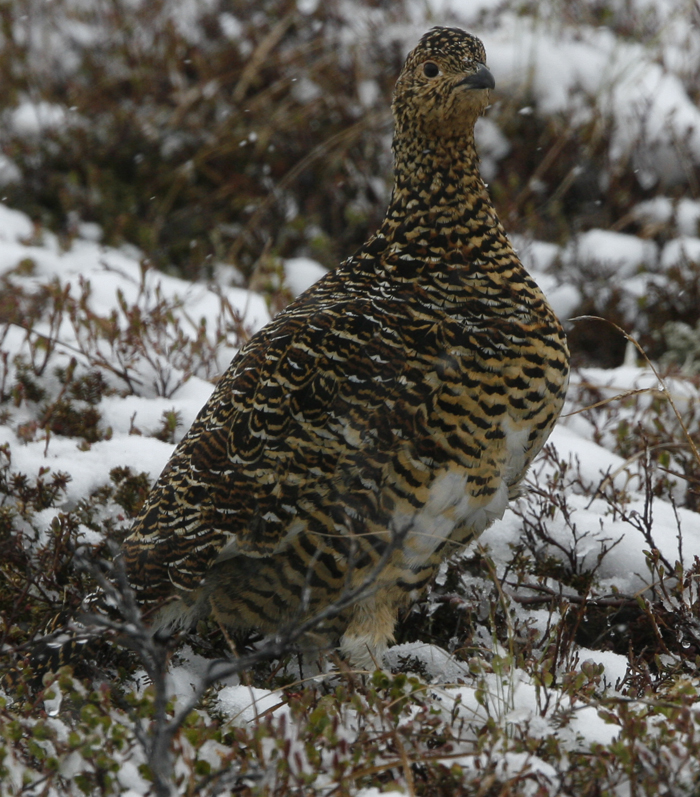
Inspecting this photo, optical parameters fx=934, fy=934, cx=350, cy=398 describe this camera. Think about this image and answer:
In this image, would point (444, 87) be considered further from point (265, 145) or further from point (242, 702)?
point (265, 145)

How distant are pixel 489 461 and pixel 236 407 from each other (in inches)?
33.8

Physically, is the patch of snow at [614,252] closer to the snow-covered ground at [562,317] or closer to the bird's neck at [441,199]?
the snow-covered ground at [562,317]

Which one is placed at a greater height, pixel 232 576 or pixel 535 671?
pixel 232 576

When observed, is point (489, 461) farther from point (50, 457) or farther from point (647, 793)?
point (50, 457)

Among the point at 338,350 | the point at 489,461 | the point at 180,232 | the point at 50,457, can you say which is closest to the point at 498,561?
the point at 489,461

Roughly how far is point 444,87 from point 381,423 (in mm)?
1200

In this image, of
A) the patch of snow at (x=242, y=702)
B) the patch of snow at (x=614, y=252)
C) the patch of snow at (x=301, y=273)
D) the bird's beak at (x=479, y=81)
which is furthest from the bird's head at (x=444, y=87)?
the patch of snow at (x=614, y=252)

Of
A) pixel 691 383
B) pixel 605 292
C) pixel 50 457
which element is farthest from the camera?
pixel 605 292

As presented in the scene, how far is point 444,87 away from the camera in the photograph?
10.5 feet

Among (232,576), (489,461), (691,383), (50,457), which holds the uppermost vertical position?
(691,383)

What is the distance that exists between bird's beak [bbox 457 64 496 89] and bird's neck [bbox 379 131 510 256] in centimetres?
18

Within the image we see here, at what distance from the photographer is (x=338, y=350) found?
3020 millimetres

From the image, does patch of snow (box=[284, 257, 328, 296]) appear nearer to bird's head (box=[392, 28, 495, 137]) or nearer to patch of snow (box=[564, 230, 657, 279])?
patch of snow (box=[564, 230, 657, 279])

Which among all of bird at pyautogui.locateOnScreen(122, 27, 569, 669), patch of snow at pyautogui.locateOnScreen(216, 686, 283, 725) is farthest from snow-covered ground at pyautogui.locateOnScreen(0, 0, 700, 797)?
bird at pyautogui.locateOnScreen(122, 27, 569, 669)
